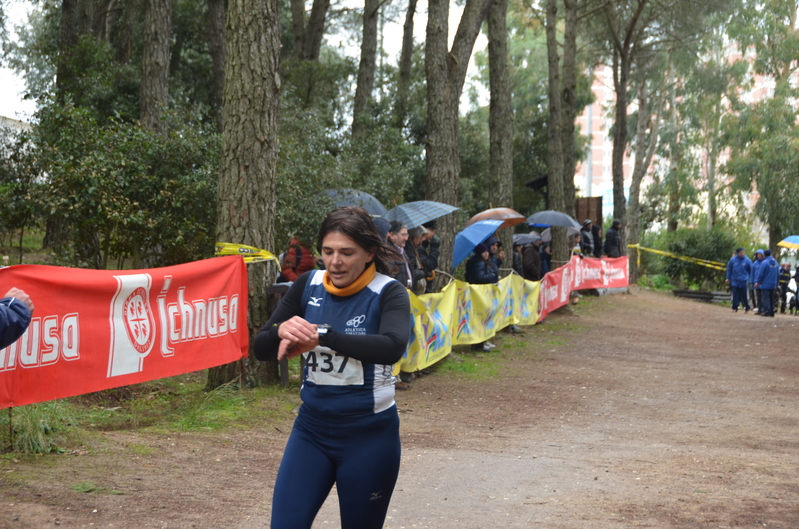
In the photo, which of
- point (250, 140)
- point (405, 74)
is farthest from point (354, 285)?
point (405, 74)

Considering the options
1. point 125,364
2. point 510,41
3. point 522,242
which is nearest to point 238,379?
point 125,364

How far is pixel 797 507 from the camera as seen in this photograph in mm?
5578

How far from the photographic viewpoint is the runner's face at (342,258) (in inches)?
127

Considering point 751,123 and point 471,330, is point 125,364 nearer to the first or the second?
point 471,330

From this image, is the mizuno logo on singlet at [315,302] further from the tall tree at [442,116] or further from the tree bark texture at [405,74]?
the tree bark texture at [405,74]

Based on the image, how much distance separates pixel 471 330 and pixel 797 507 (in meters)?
7.58

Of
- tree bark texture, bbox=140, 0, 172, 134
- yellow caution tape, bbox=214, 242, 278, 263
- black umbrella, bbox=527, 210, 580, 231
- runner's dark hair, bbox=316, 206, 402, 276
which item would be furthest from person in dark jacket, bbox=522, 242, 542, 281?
runner's dark hair, bbox=316, 206, 402, 276

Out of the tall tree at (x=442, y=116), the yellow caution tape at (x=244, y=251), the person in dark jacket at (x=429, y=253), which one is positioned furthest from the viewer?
the tall tree at (x=442, y=116)

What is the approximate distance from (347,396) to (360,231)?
627 millimetres

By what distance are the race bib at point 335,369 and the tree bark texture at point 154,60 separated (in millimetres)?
13088

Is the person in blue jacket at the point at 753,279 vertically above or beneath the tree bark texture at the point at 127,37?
beneath

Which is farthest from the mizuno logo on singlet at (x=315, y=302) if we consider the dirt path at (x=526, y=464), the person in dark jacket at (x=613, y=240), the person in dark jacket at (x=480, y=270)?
the person in dark jacket at (x=613, y=240)

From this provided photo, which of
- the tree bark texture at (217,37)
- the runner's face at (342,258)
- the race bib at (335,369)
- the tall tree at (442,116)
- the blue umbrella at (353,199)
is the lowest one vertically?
the race bib at (335,369)

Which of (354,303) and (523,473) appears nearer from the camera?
(354,303)
